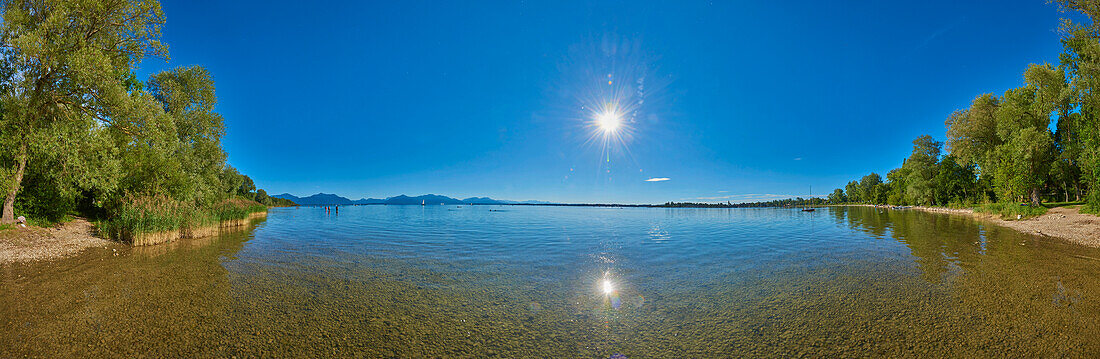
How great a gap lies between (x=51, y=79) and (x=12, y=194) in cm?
560

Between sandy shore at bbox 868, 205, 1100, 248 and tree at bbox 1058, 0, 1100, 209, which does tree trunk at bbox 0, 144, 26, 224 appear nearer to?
sandy shore at bbox 868, 205, 1100, 248

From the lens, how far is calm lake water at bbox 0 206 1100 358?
580cm

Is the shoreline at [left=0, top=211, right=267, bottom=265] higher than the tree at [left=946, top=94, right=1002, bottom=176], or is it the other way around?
the tree at [left=946, top=94, right=1002, bottom=176]

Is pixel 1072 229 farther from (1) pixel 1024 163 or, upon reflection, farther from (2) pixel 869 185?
(2) pixel 869 185

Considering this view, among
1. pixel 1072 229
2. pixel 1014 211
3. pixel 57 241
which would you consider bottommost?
pixel 1072 229

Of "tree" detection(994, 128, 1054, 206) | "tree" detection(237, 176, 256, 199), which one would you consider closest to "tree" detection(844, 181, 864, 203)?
"tree" detection(994, 128, 1054, 206)

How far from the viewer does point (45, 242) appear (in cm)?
1481

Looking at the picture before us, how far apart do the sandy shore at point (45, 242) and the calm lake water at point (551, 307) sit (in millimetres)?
1115

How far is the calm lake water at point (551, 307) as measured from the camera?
228 inches

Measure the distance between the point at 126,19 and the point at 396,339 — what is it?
85.2ft

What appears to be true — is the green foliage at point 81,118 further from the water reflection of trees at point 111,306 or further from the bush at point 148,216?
the water reflection of trees at point 111,306

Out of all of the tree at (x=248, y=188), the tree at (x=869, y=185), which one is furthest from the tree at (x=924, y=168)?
the tree at (x=248, y=188)

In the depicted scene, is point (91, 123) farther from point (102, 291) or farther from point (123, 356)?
point (123, 356)

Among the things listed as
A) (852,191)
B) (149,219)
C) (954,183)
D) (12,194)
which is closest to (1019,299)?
(149,219)
